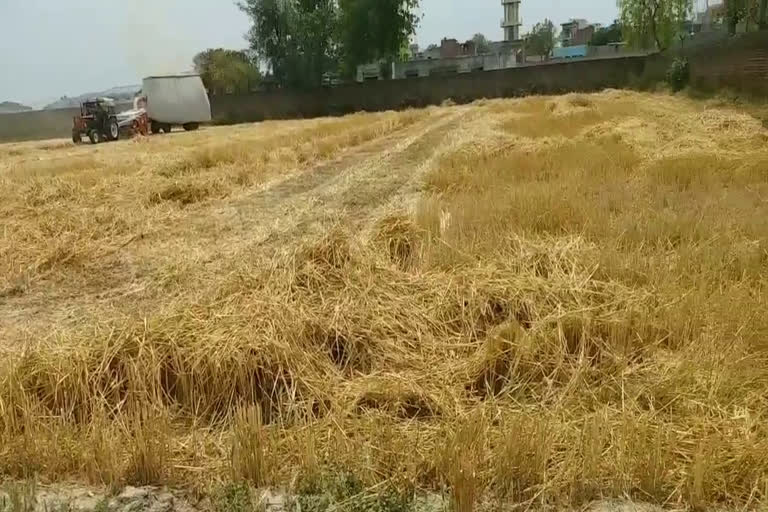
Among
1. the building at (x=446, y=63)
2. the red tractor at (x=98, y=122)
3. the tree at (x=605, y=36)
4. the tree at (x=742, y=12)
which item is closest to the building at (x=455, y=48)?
the building at (x=446, y=63)

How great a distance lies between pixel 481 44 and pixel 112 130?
75.3m

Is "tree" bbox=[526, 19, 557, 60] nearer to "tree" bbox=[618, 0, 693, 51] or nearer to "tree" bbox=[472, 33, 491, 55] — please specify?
"tree" bbox=[472, 33, 491, 55]

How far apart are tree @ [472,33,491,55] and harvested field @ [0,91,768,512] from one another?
269 ft

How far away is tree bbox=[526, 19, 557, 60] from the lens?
107m

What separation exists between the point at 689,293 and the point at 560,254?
1.04 m

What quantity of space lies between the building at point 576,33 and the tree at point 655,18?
56.6 m

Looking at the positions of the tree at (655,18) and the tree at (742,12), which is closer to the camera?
the tree at (742,12)

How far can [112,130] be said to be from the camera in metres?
28.4

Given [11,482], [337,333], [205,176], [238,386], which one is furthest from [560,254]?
[205,176]

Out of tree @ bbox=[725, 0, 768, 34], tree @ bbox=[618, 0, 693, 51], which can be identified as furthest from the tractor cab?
tree @ bbox=[618, 0, 693, 51]

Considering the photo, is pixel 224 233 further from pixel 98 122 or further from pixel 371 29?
pixel 371 29

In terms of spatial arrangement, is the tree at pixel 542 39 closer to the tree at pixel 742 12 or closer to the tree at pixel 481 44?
the tree at pixel 481 44

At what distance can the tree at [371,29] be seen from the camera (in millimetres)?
49781

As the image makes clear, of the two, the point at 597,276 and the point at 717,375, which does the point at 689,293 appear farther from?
the point at 717,375
